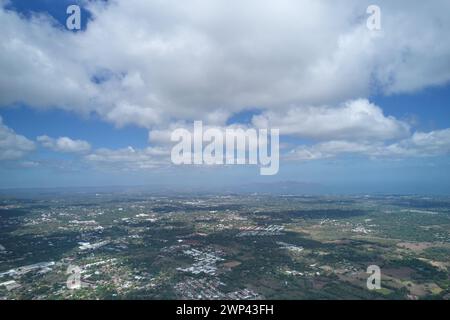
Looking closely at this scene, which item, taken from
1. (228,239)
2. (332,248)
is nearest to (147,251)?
(228,239)

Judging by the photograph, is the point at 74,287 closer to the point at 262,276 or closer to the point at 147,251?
the point at 147,251

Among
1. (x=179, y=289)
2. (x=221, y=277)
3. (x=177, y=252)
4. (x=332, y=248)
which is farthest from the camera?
(x=332, y=248)

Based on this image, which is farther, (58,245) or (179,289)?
(58,245)

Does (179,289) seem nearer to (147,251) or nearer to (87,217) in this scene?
(147,251)
